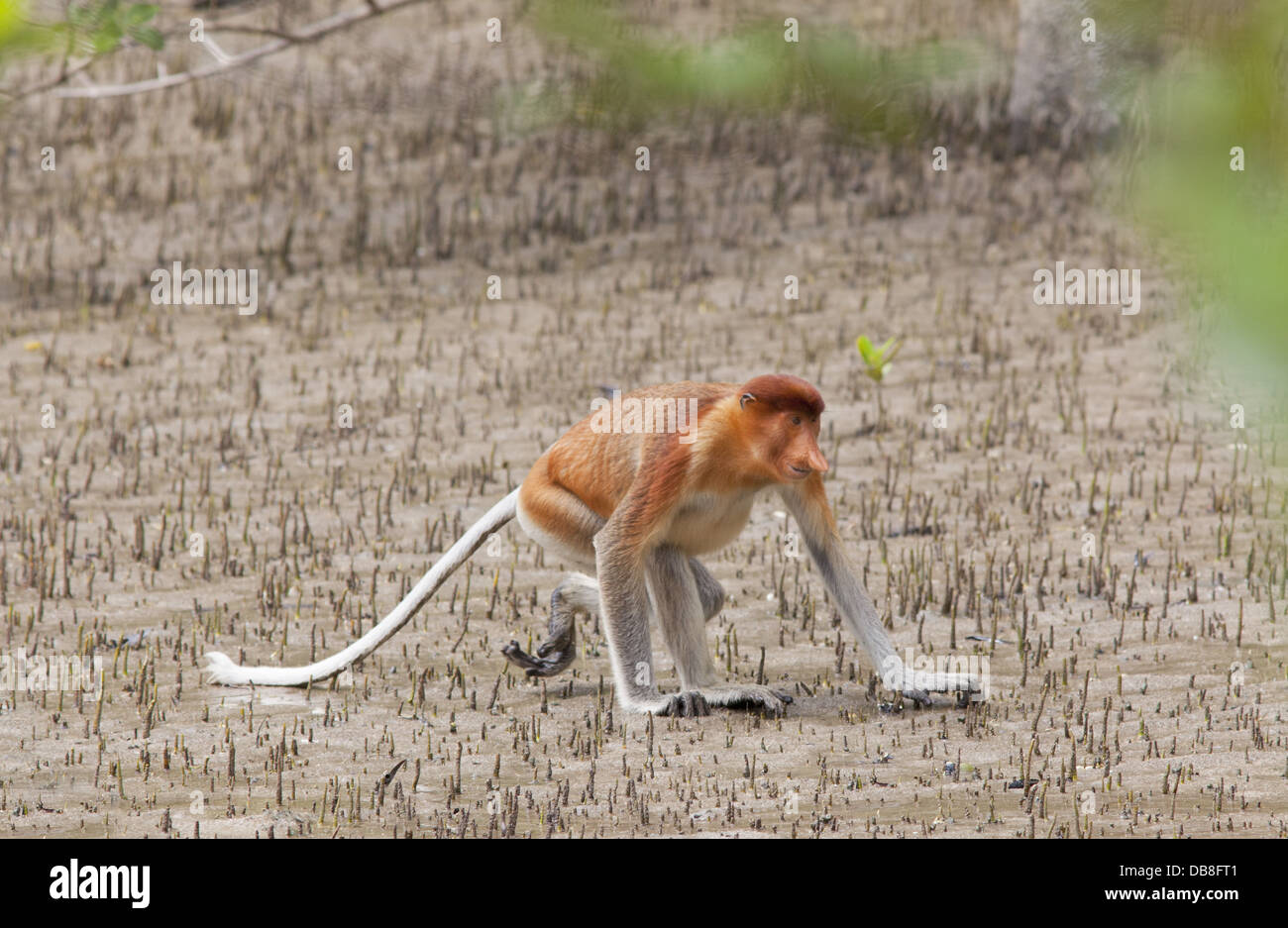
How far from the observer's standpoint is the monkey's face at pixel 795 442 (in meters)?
4.30

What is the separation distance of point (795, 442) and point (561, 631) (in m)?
1.15

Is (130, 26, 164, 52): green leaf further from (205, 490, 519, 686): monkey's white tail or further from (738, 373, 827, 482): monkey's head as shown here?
(205, 490, 519, 686): monkey's white tail

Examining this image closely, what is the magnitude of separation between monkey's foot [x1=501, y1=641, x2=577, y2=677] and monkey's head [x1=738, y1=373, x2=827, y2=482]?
3.45ft

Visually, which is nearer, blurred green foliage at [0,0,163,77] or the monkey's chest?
blurred green foliage at [0,0,163,77]

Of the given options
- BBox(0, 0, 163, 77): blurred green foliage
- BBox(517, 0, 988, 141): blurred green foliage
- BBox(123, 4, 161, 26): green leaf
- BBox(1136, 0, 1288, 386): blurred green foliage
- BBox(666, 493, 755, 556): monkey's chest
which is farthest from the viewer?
BBox(666, 493, 755, 556): monkey's chest

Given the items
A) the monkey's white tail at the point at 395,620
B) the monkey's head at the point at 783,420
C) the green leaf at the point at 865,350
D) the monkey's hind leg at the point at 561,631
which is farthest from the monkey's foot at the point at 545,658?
the green leaf at the point at 865,350

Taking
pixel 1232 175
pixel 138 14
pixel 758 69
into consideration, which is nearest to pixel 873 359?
pixel 138 14

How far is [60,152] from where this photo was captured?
14.5 m

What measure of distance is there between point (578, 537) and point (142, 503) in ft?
12.6

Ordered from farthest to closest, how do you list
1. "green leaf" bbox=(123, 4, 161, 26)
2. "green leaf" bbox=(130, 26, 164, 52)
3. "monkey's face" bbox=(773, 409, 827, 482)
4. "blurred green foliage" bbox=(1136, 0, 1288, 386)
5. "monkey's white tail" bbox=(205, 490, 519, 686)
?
"monkey's white tail" bbox=(205, 490, 519, 686) < "monkey's face" bbox=(773, 409, 827, 482) < "green leaf" bbox=(130, 26, 164, 52) < "green leaf" bbox=(123, 4, 161, 26) < "blurred green foliage" bbox=(1136, 0, 1288, 386)

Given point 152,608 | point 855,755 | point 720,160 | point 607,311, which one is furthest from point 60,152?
point 720,160

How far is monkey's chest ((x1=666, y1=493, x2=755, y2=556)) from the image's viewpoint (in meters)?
4.72

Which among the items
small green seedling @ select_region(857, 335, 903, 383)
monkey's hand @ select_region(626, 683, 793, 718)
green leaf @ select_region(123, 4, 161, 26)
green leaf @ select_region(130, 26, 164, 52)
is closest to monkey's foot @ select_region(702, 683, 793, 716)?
monkey's hand @ select_region(626, 683, 793, 718)

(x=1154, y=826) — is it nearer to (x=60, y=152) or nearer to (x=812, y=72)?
(x=812, y=72)
